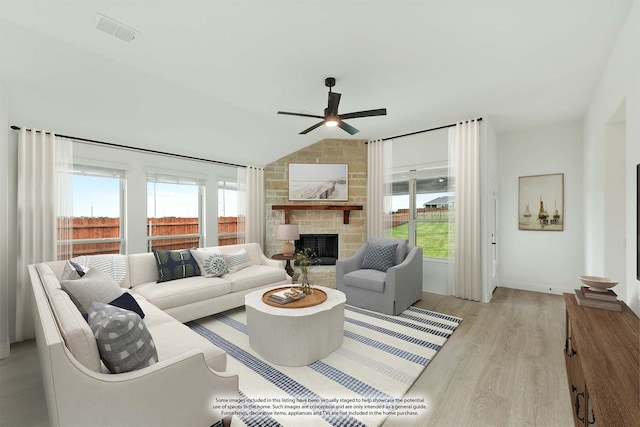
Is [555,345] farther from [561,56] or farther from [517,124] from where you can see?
[517,124]

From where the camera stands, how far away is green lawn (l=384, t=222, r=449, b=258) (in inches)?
182

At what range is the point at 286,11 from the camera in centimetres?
200

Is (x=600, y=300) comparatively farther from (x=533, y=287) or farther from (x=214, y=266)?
(x=214, y=266)

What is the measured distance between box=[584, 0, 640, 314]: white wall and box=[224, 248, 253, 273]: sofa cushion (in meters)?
3.87

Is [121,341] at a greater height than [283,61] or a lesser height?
A: lesser

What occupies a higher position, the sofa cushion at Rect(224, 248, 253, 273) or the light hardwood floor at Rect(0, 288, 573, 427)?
the sofa cushion at Rect(224, 248, 253, 273)

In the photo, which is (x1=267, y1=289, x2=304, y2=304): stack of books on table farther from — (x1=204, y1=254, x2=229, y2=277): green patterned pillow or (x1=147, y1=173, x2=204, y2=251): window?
(x1=147, y1=173, x2=204, y2=251): window

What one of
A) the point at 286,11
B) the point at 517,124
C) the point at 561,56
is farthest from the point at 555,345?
the point at 286,11

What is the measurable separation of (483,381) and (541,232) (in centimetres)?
357

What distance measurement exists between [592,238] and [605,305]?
2083mm

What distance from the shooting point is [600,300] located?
6.47ft

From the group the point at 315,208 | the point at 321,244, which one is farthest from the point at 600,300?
the point at 321,244

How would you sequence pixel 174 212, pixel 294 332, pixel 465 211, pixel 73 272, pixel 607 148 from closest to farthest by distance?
pixel 294 332, pixel 73 272, pixel 607 148, pixel 465 211, pixel 174 212

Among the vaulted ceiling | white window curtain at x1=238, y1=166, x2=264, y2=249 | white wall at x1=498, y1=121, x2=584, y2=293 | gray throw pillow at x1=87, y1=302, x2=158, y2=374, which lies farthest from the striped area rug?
the vaulted ceiling
